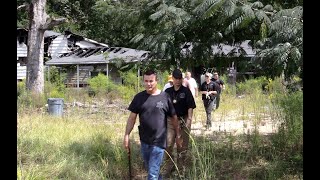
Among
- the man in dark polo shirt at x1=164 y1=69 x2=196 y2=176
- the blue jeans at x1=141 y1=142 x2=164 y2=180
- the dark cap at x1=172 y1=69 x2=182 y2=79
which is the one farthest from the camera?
the man in dark polo shirt at x1=164 y1=69 x2=196 y2=176

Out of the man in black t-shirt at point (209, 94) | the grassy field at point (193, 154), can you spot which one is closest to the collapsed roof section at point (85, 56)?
the man in black t-shirt at point (209, 94)

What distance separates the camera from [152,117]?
5160 mm

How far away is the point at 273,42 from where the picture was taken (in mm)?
4250

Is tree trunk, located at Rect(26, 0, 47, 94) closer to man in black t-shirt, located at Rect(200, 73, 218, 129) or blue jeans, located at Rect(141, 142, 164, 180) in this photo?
man in black t-shirt, located at Rect(200, 73, 218, 129)

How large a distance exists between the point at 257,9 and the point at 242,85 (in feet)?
55.3

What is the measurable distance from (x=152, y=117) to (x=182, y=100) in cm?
147

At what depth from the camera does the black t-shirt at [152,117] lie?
5141 millimetres

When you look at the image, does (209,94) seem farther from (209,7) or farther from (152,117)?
(209,7)

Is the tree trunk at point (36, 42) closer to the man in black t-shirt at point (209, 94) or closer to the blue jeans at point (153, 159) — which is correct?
the man in black t-shirt at point (209, 94)

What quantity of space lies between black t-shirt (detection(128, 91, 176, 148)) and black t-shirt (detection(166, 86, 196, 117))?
4.15 feet

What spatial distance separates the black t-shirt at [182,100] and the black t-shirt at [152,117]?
1265mm

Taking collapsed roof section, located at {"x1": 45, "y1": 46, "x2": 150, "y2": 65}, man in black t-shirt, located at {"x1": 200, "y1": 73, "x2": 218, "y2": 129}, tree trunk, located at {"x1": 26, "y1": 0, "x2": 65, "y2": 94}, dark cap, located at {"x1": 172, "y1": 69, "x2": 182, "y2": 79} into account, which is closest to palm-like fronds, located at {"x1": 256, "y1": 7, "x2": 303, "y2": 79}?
dark cap, located at {"x1": 172, "y1": 69, "x2": 182, "y2": 79}

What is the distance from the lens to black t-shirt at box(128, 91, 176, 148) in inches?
202
